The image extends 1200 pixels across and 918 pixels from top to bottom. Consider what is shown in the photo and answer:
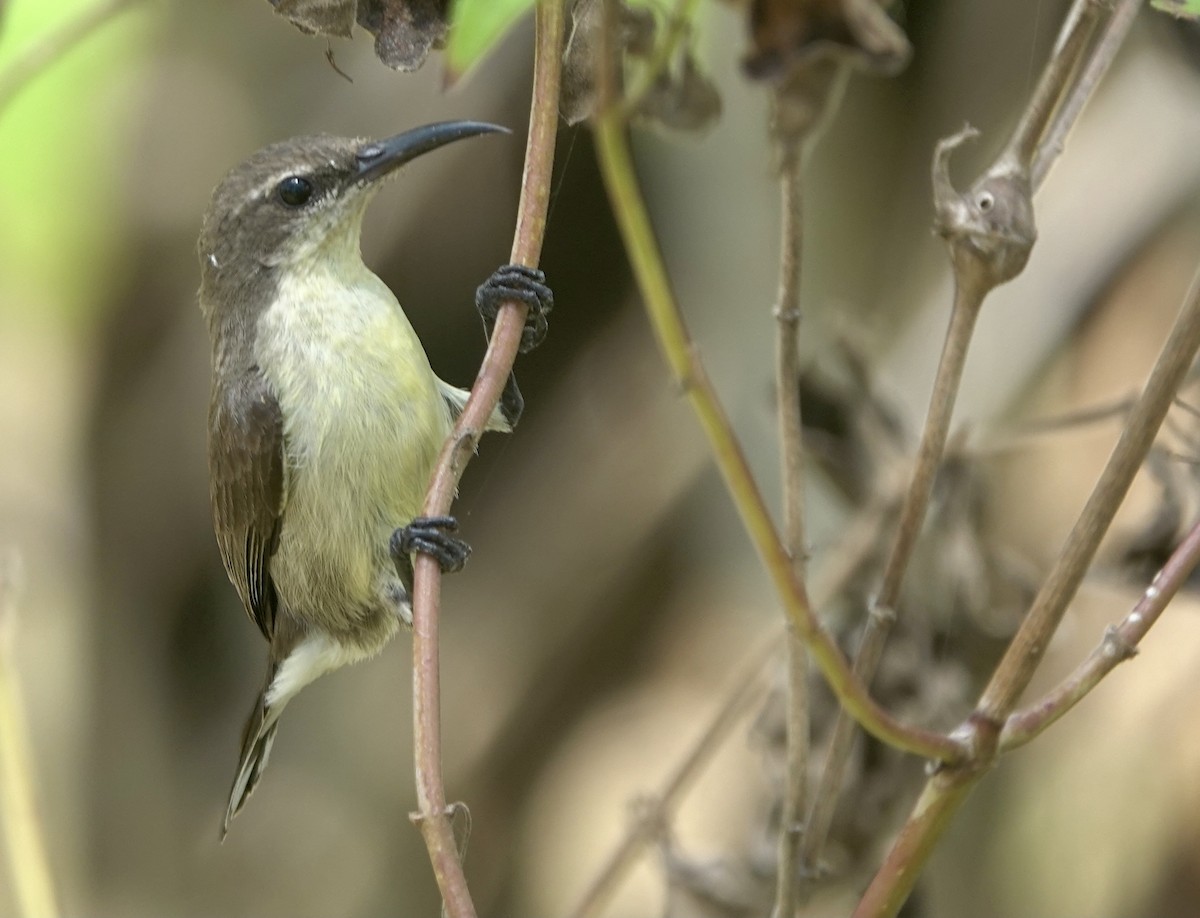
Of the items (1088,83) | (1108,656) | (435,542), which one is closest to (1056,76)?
(1088,83)

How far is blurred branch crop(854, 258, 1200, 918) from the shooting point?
124 centimetres

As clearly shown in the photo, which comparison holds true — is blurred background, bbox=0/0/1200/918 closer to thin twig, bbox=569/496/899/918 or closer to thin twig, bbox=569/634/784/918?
thin twig, bbox=569/496/899/918

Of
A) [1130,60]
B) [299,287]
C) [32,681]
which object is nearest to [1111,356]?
[1130,60]

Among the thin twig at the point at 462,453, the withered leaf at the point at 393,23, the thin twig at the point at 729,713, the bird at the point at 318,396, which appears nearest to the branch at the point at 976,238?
the thin twig at the point at 462,453

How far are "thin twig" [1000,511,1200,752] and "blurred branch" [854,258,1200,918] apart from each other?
2cm

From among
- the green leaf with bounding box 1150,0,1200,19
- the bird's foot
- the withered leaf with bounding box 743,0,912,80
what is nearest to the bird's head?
the bird's foot

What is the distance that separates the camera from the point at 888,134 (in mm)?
3715

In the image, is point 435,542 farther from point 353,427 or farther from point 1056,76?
point 1056,76

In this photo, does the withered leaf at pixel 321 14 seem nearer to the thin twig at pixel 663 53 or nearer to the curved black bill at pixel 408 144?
the curved black bill at pixel 408 144

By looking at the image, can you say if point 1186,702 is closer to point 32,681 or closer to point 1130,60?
point 1130,60

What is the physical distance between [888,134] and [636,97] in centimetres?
305

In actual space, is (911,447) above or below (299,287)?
above

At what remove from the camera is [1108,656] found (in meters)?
1.27

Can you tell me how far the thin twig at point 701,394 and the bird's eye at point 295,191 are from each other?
1.12m
